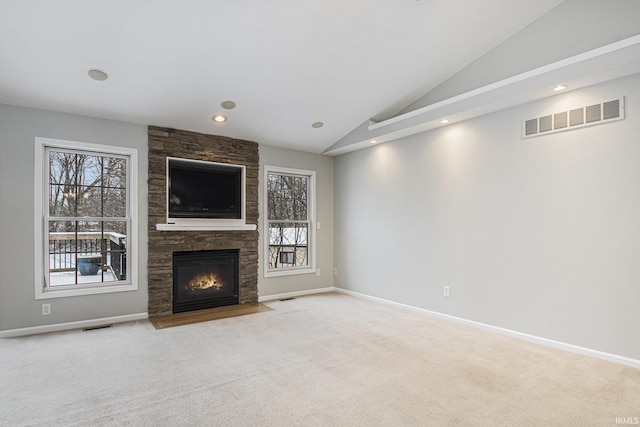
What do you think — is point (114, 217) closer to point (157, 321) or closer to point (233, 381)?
point (157, 321)

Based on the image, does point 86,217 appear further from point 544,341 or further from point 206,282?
point 544,341

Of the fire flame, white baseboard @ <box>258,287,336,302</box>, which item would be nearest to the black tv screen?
the fire flame

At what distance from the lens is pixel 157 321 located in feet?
14.3

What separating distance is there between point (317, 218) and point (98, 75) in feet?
12.4

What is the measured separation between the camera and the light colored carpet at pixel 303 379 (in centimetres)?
224

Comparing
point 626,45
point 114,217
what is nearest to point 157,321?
point 114,217

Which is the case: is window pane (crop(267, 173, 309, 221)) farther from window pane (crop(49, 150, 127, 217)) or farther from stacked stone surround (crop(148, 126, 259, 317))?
window pane (crop(49, 150, 127, 217))

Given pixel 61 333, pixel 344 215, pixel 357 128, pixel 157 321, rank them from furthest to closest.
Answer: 1. pixel 344 215
2. pixel 357 128
3. pixel 157 321
4. pixel 61 333

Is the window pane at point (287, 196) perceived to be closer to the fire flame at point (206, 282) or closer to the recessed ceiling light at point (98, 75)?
the fire flame at point (206, 282)

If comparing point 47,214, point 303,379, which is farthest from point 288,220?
point 303,379

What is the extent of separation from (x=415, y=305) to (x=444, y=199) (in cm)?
154

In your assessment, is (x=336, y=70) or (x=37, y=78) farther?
(x=336, y=70)

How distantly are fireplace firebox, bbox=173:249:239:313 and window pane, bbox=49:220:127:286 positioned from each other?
71 centimetres

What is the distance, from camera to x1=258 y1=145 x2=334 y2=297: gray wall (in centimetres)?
562
